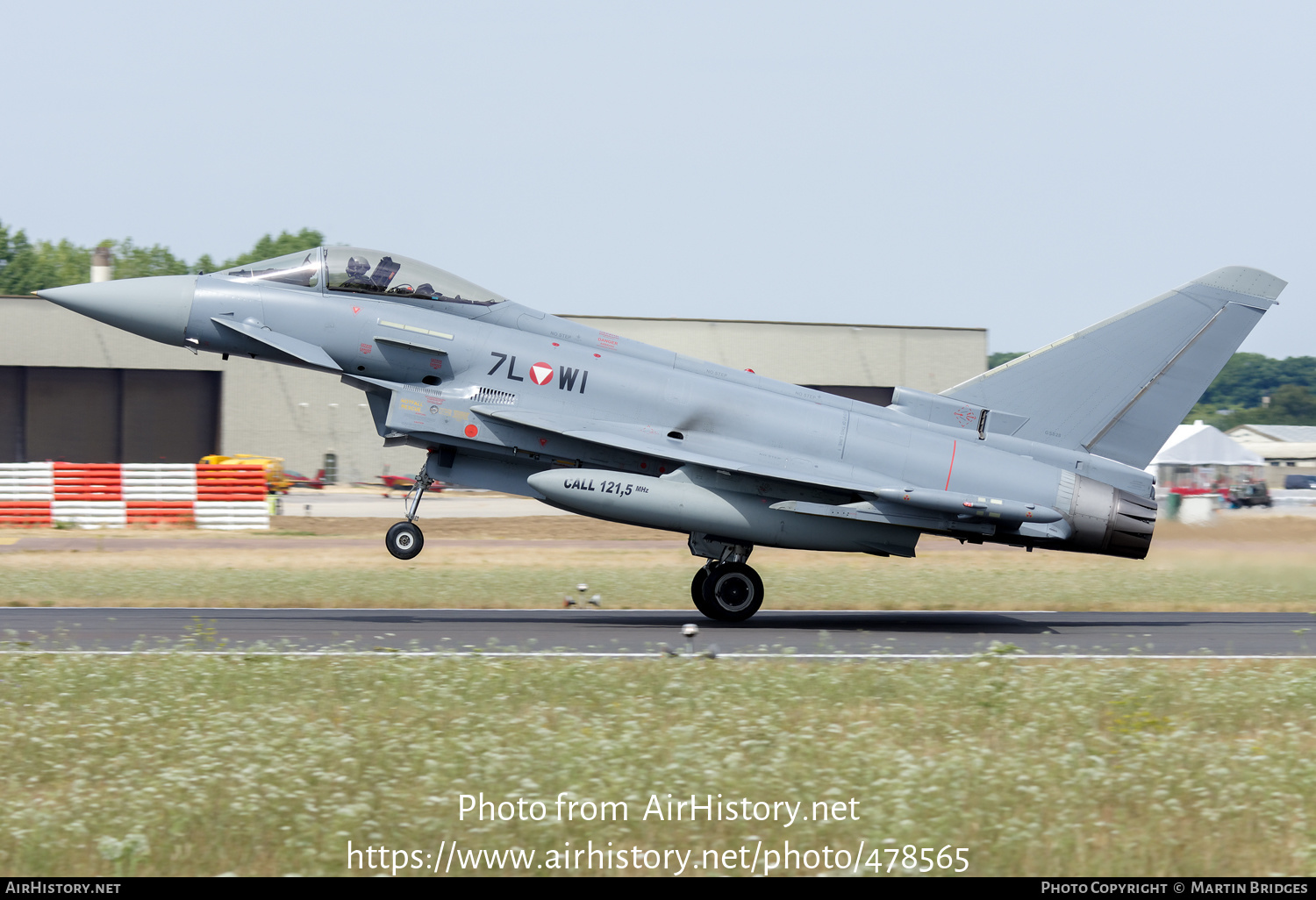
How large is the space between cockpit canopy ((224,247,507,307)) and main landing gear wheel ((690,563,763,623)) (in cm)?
495

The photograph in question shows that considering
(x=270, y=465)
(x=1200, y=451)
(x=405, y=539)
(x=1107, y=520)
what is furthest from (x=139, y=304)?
(x=1200, y=451)

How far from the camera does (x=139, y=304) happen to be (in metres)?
14.2

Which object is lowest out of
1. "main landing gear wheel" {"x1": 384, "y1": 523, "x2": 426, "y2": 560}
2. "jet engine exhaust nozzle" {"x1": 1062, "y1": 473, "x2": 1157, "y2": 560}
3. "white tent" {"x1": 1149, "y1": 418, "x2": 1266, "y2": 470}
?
"main landing gear wheel" {"x1": 384, "y1": 523, "x2": 426, "y2": 560}

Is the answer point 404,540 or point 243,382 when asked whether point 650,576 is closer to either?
point 404,540

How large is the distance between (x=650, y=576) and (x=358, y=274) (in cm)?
887

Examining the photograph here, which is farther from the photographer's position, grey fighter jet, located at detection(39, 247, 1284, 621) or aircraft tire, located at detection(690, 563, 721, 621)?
aircraft tire, located at detection(690, 563, 721, 621)

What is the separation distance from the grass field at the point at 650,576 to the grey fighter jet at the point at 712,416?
257cm

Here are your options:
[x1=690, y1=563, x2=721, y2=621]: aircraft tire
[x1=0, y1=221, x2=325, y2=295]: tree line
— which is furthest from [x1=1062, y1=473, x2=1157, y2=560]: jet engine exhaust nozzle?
[x1=0, y1=221, x2=325, y2=295]: tree line

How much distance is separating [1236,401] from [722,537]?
204m

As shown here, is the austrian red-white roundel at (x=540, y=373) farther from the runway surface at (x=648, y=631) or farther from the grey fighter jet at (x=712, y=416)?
the runway surface at (x=648, y=631)

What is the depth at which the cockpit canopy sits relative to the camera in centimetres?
1455

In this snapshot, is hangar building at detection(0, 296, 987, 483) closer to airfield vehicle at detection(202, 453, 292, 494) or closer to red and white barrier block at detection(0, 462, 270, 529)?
airfield vehicle at detection(202, 453, 292, 494)
